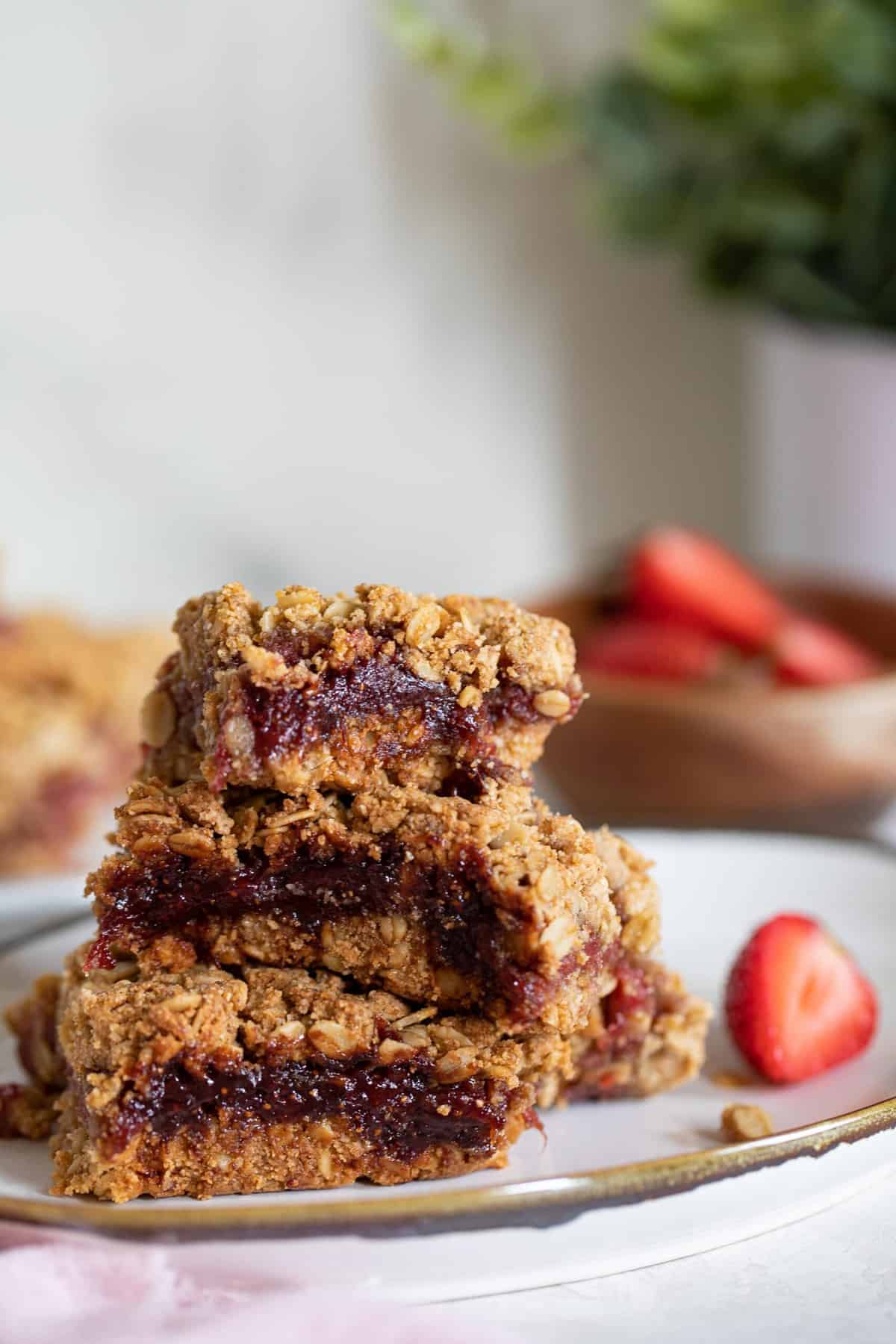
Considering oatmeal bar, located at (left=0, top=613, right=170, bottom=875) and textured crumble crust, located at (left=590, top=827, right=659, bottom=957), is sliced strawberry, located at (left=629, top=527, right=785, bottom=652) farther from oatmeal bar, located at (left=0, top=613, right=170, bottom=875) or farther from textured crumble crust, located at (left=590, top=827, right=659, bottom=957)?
textured crumble crust, located at (left=590, top=827, right=659, bottom=957)

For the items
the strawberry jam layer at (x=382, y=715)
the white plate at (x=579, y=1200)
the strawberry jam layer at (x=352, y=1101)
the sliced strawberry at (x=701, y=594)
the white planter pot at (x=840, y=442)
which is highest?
the white planter pot at (x=840, y=442)

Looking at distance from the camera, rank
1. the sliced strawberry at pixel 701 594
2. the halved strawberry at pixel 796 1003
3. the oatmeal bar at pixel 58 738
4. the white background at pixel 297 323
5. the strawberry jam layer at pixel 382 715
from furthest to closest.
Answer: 1. the white background at pixel 297 323
2. the sliced strawberry at pixel 701 594
3. the oatmeal bar at pixel 58 738
4. the halved strawberry at pixel 796 1003
5. the strawberry jam layer at pixel 382 715

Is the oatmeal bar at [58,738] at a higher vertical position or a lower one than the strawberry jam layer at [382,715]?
higher

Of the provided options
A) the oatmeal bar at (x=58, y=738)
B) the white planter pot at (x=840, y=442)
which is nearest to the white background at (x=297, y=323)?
the white planter pot at (x=840, y=442)

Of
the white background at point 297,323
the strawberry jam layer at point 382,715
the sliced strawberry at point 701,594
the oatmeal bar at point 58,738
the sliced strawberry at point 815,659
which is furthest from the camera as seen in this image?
the white background at point 297,323

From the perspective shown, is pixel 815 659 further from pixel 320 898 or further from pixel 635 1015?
pixel 320 898

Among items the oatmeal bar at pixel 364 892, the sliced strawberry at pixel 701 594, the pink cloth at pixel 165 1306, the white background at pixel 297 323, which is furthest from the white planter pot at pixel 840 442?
the pink cloth at pixel 165 1306

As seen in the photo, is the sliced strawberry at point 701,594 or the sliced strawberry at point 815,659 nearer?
the sliced strawberry at point 815,659

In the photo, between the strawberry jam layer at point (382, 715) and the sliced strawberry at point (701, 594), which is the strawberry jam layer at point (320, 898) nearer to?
the strawberry jam layer at point (382, 715)
